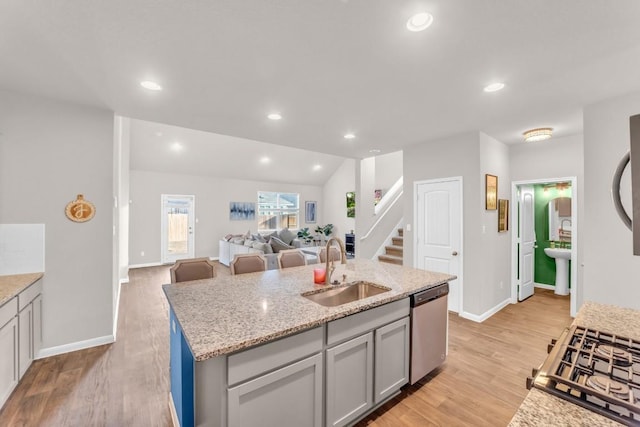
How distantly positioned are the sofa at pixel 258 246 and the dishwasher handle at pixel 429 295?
11.8ft

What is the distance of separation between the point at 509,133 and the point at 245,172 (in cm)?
696

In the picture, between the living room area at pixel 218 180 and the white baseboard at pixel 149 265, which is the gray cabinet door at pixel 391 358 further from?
the white baseboard at pixel 149 265

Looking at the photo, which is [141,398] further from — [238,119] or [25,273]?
[238,119]

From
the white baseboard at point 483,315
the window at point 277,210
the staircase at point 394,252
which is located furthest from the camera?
the window at point 277,210

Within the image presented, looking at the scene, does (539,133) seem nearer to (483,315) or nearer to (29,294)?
(483,315)

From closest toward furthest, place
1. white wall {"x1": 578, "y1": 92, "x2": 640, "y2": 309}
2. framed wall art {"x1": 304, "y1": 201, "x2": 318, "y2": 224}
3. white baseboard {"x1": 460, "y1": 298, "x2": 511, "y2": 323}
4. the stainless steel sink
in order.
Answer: the stainless steel sink < white wall {"x1": 578, "y1": 92, "x2": 640, "y2": 309} < white baseboard {"x1": 460, "y1": 298, "x2": 511, "y2": 323} < framed wall art {"x1": 304, "y1": 201, "x2": 318, "y2": 224}

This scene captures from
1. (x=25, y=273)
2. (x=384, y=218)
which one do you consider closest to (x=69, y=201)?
(x=25, y=273)

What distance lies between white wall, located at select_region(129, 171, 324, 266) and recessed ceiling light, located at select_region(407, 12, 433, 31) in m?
7.80

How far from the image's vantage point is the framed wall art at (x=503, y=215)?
418 cm

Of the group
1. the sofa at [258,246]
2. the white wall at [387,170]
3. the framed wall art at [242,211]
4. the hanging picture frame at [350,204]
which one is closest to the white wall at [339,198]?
the hanging picture frame at [350,204]

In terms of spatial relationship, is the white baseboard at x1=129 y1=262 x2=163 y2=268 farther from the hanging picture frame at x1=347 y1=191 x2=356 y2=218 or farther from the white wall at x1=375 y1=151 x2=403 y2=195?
the white wall at x1=375 y1=151 x2=403 y2=195

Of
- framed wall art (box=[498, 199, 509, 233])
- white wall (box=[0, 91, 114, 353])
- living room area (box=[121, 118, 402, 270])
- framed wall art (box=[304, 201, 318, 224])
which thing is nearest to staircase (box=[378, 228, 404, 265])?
living room area (box=[121, 118, 402, 270])

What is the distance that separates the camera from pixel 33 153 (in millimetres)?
2695

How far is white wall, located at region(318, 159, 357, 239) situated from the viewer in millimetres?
9844
